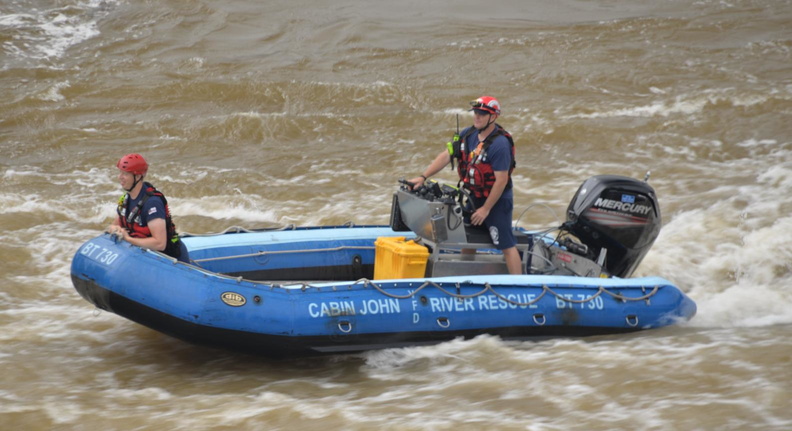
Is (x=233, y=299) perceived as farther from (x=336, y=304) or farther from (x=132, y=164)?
(x=132, y=164)

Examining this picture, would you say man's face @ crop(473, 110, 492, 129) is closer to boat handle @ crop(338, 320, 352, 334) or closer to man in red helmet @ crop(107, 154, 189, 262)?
boat handle @ crop(338, 320, 352, 334)

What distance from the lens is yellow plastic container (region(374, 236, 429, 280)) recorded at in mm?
6180

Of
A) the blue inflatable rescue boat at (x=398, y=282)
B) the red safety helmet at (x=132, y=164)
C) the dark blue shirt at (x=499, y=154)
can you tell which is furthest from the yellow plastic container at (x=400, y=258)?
the red safety helmet at (x=132, y=164)

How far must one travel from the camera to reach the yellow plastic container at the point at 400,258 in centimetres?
618

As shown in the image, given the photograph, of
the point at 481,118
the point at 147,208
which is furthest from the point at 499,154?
the point at 147,208

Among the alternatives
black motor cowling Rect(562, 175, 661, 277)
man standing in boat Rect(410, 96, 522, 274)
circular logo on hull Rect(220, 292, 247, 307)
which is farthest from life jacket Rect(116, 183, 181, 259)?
black motor cowling Rect(562, 175, 661, 277)

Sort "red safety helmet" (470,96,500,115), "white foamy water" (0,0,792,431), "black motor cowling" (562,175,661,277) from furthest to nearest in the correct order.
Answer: "black motor cowling" (562,175,661,277) < "red safety helmet" (470,96,500,115) < "white foamy water" (0,0,792,431)

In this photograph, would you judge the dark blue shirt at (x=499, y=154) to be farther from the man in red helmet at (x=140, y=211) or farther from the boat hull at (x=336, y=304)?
the man in red helmet at (x=140, y=211)

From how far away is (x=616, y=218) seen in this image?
21.3ft

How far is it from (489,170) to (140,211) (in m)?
2.25

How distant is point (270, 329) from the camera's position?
17.8 ft

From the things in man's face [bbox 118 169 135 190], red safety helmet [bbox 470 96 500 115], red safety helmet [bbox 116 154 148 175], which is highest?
red safety helmet [bbox 470 96 500 115]

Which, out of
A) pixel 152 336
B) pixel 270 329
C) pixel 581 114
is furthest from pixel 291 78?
pixel 270 329

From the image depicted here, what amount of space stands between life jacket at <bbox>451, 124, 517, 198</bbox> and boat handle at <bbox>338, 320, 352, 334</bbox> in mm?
1323
